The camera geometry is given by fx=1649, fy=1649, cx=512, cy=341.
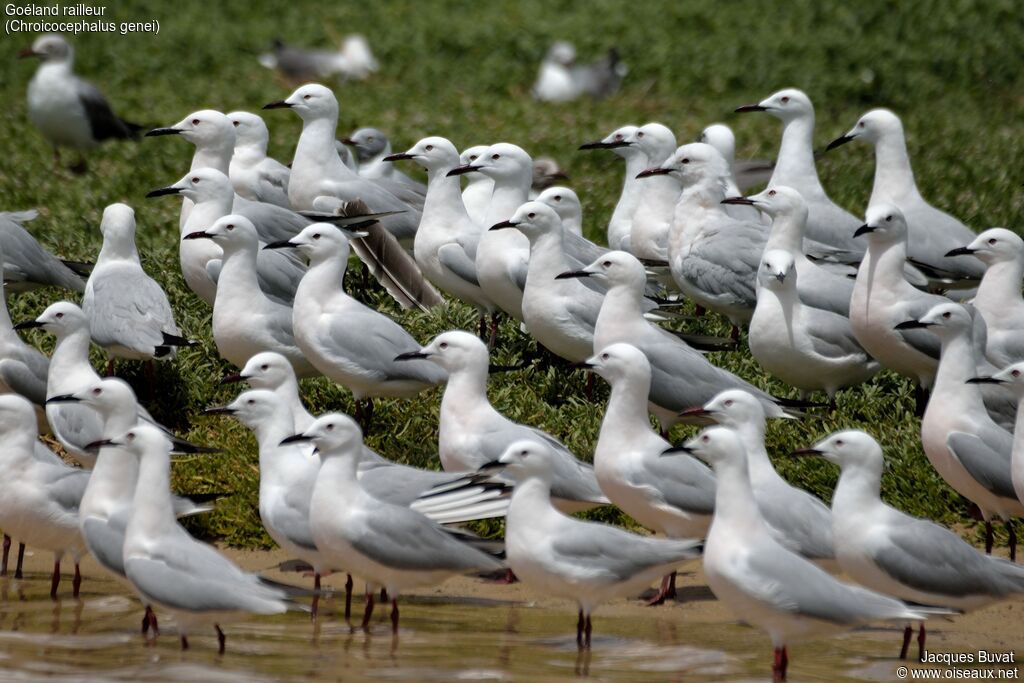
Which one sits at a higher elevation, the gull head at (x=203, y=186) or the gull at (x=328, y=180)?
the gull at (x=328, y=180)

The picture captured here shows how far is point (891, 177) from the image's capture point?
1099cm

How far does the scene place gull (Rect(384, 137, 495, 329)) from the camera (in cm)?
1020

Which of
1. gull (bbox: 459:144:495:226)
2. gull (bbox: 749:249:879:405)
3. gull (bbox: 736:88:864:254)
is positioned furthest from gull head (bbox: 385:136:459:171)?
gull (bbox: 749:249:879:405)

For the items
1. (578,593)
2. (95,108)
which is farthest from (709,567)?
(95,108)

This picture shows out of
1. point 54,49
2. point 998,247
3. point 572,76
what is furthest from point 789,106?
point 54,49

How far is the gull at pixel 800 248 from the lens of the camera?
30.9 ft

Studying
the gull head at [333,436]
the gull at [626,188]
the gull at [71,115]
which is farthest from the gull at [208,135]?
the gull head at [333,436]

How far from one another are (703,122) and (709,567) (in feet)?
36.6

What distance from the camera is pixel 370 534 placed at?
6887 millimetres

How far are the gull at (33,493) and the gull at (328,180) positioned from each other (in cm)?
388

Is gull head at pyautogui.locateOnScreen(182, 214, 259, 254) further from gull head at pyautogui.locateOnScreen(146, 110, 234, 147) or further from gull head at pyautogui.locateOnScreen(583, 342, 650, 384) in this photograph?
gull head at pyautogui.locateOnScreen(583, 342, 650, 384)

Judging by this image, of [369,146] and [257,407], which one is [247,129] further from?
[257,407]

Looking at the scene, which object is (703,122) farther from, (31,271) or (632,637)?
(632,637)

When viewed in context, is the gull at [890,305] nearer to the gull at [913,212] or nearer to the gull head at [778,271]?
the gull head at [778,271]
